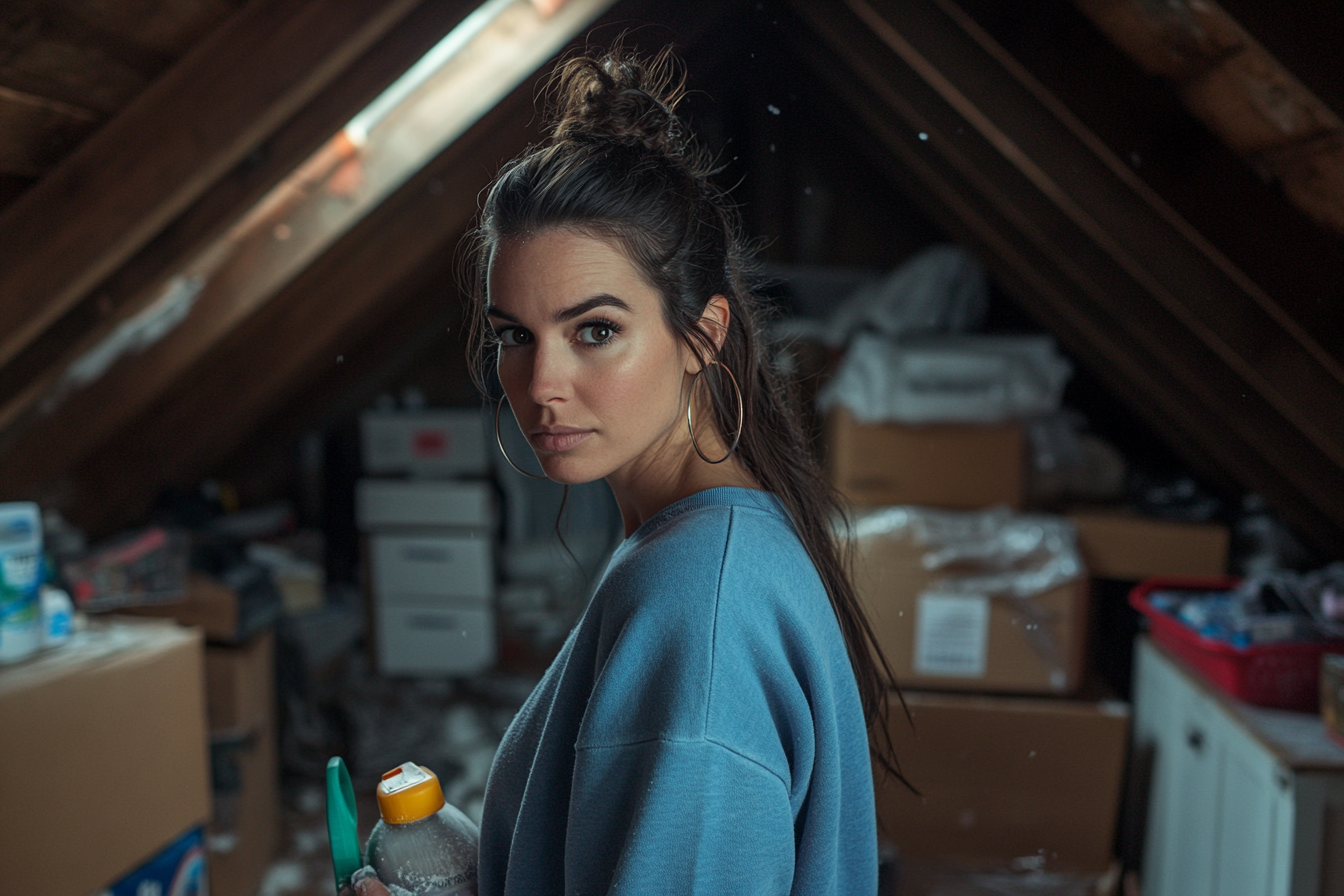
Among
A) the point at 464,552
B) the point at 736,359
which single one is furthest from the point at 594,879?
the point at 464,552

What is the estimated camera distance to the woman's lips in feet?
1.91

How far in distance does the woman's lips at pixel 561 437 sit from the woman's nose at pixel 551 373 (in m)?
0.02

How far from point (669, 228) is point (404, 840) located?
464 mm

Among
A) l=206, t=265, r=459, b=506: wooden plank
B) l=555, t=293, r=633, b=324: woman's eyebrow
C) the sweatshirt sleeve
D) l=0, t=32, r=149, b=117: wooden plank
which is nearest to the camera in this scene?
the sweatshirt sleeve

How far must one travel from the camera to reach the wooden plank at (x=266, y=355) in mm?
1819

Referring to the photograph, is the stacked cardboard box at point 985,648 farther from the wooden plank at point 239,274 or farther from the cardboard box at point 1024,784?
the wooden plank at point 239,274

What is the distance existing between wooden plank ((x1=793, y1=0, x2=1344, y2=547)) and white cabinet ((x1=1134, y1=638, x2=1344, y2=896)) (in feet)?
1.10

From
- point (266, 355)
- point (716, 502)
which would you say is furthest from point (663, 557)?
point (266, 355)

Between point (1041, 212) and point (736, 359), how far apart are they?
812 mm

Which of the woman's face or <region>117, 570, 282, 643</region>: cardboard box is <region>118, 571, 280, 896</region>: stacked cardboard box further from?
the woman's face

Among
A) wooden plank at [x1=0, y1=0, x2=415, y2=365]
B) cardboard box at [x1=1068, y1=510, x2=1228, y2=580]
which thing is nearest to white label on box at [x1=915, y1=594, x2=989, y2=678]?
cardboard box at [x1=1068, y1=510, x2=1228, y2=580]

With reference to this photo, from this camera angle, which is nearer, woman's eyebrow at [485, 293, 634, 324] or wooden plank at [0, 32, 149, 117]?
woman's eyebrow at [485, 293, 634, 324]

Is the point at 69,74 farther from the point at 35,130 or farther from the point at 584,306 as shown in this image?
the point at 584,306

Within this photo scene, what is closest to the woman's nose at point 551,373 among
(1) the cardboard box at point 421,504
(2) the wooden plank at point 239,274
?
(2) the wooden plank at point 239,274
